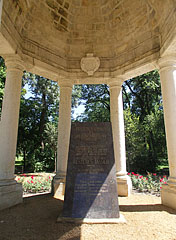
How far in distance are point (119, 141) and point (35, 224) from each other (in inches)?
259

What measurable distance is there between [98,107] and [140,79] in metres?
9.85

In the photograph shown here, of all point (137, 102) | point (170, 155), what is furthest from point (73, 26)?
point (137, 102)

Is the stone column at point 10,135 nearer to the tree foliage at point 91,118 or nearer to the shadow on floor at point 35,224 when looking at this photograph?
the shadow on floor at point 35,224

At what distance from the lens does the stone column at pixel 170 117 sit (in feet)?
25.2

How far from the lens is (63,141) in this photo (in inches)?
417

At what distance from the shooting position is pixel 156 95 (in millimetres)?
31578

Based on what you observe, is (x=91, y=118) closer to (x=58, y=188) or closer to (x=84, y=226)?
(x=58, y=188)

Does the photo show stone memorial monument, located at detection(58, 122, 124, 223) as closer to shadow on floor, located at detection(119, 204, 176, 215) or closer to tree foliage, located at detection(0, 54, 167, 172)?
shadow on floor, located at detection(119, 204, 176, 215)

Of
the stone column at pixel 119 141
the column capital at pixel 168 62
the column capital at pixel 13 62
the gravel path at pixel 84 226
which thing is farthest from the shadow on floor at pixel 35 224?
the column capital at pixel 168 62

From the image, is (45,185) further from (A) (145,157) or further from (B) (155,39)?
(A) (145,157)

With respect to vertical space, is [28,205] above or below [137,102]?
below

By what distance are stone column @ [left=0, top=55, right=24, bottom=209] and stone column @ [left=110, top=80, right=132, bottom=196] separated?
572 centimetres

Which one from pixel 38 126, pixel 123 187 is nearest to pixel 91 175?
pixel 123 187

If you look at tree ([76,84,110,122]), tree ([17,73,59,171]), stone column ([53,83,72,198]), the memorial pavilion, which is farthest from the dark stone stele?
tree ([76,84,110,122])
